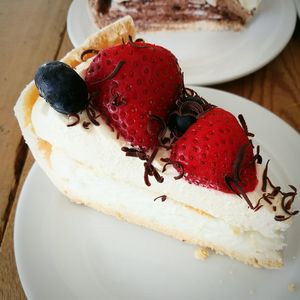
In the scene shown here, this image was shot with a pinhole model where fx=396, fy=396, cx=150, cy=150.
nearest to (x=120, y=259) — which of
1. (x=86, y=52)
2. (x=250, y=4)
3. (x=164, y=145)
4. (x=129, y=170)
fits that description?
(x=129, y=170)

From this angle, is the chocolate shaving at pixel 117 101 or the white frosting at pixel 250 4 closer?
the chocolate shaving at pixel 117 101

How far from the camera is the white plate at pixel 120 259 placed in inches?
40.8

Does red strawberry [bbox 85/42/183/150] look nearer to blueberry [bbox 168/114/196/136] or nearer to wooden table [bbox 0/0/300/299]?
blueberry [bbox 168/114/196/136]

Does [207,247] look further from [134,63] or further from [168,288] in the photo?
[134,63]

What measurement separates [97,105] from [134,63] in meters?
0.14

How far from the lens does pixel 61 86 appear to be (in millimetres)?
946

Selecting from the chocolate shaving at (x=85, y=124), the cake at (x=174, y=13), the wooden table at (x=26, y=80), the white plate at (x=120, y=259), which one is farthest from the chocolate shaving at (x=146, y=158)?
the cake at (x=174, y=13)

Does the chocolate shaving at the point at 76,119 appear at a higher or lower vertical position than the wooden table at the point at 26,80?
higher


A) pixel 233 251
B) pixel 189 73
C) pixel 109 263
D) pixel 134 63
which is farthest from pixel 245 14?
pixel 109 263

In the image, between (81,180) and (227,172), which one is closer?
(227,172)

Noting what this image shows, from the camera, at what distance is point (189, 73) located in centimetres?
166

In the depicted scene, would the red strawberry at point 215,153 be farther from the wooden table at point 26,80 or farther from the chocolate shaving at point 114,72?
the wooden table at point 26,80

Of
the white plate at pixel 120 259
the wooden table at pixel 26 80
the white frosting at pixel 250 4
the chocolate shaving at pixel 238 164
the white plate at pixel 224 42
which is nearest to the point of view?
the chocolate shaving at pixel 238 164

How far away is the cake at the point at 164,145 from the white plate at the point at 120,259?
5 cm
